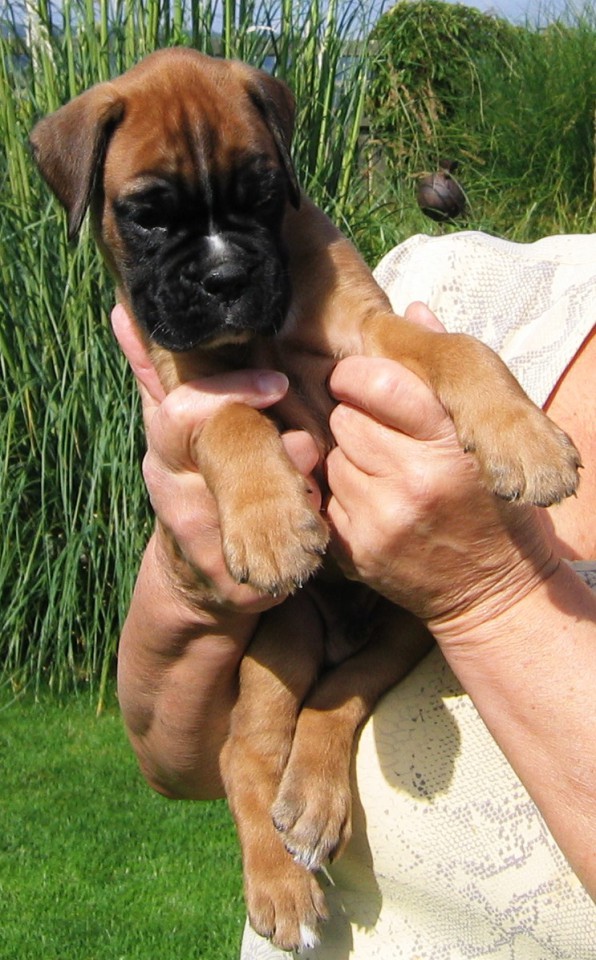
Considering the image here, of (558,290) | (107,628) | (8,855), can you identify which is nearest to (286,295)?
(558,290)

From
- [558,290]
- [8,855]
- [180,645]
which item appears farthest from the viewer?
[8,855]

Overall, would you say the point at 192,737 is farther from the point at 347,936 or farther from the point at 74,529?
the point at 74,529

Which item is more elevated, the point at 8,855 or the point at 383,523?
the point at 383,523

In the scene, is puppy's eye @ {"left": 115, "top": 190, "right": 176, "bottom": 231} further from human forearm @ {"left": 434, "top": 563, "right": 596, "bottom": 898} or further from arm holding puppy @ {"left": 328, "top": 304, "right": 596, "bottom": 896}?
human forearm @ {"left": 434, "top": 563, "right": 596, "bottom": 898}

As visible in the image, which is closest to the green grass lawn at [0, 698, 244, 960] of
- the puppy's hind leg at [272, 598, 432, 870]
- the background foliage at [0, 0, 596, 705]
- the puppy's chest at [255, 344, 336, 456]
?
the background foliage at [0, 0, 596, 705]

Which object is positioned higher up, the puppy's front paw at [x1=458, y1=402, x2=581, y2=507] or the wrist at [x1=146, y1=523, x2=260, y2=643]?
the puppy's front paw at [x1=458, y1=402, x2=581, y2=507]

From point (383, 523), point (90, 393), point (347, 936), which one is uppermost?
point (383, 523)

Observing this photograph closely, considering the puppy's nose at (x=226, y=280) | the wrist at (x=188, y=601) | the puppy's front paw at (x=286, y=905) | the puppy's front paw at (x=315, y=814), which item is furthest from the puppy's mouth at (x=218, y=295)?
the puppy's front paw at (x=286, y=905)
